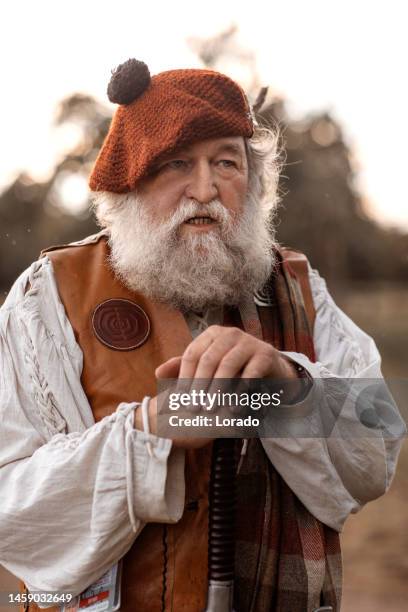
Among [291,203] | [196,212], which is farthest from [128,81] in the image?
[291,203]

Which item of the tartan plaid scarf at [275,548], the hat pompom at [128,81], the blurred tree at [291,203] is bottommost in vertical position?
the tartan plaid scarf at [275,548]

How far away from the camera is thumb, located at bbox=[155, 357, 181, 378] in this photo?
1.59 metres

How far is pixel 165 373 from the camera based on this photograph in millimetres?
1596

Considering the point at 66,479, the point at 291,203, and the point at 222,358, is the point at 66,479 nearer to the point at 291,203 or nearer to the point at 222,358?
the point at 222,358

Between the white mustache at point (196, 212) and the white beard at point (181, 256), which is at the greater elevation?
the white mustache at point (196, 212)

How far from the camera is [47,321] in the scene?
1.94 m

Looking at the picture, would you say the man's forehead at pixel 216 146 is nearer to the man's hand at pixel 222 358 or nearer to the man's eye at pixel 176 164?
the man's eye at pixel 176 164

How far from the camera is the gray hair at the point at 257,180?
2.22 meters

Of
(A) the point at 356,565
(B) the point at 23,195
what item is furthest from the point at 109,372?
(B) the point at 23,195

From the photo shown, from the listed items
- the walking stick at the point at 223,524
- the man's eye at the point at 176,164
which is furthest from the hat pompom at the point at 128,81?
the walking stick at the point at 223,524

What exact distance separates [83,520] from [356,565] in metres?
4.09

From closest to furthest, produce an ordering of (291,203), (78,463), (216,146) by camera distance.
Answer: (78,463), (216,146), (291,203)

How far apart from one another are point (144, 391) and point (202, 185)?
563mm

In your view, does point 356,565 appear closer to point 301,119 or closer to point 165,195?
point 165,195
